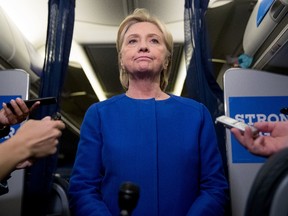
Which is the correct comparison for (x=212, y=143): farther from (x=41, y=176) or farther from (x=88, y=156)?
(x=41, y=176)

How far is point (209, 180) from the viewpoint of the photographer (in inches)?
55.1

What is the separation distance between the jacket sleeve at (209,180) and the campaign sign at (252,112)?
76cm

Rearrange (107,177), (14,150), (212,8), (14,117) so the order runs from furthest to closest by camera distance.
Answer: (212,8), (14,117), (107,177), (14,150)

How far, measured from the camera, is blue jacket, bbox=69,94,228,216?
1.33m

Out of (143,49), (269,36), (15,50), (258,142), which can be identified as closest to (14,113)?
(143,49)

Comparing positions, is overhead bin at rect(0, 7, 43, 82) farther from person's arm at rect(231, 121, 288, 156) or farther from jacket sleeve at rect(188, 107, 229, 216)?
person's arm at rect(231, 121, 288, 156)

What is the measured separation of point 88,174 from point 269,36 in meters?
1.78

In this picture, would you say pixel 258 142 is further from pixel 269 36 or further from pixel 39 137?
pixel 269 36

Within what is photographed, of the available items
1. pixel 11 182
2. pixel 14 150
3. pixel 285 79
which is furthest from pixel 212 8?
pixel 14 150

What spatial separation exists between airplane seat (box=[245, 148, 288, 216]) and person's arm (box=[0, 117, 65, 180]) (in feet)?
2.41

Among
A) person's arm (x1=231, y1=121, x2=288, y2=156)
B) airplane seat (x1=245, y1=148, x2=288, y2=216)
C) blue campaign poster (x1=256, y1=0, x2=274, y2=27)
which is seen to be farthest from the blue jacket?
blue campaign poster (x1=256, y1=0, x2=274, y2=27)

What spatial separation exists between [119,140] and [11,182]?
1.12 m

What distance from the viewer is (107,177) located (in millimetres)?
1388

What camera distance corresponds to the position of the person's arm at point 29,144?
103 centimetres
